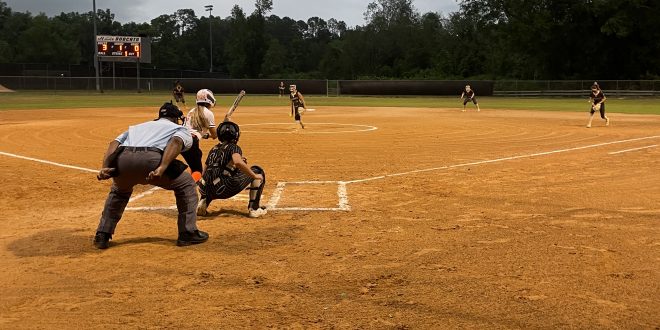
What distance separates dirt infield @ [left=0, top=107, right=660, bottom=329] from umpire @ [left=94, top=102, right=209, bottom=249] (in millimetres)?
256

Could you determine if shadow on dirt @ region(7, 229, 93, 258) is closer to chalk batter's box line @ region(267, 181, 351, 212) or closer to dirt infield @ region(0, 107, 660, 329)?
dirt infield @ region(0, 107, 660, 329)

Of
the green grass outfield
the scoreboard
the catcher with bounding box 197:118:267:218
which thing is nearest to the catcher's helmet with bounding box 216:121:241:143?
the catcher with bounding box 197:118:267:218

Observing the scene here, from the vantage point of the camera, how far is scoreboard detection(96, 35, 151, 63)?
62.3m

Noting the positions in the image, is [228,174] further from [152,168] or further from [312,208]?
[152,168]

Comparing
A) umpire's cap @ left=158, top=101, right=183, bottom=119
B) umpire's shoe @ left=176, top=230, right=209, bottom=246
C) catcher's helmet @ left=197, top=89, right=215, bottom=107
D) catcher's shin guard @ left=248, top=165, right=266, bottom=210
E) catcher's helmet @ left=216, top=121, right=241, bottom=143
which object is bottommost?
umpire's shoe @ left=176, top=230, right=209, bottom=246

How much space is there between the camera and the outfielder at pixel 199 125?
9.30 m

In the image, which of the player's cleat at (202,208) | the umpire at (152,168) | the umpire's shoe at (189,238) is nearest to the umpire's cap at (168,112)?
A: the umpire at (152,168)

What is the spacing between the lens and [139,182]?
649 cm

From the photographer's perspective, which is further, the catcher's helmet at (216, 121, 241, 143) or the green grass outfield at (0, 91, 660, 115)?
the green grass outfield at (0, 91, 660, 115)

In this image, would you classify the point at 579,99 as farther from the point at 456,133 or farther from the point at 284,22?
the point at 284,22

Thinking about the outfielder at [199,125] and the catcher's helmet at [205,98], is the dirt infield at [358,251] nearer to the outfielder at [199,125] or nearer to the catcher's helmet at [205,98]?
the outfielder at [199,125]

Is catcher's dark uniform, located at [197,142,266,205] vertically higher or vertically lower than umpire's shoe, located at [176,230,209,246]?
higher

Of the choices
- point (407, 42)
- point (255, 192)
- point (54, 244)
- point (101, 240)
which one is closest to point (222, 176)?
point (255, 192)

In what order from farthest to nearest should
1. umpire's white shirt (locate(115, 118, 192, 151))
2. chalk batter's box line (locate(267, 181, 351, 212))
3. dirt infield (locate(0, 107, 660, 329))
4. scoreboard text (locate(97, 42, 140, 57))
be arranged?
scoreboard text (locate(97, 42, 140, 57)), chalk batter's box line (locate(267, 181, 351, 212)), umpire's white shirt (locate(115, 118, 192, 151)), dirt infield (locate(0, 107, 660, 329))
